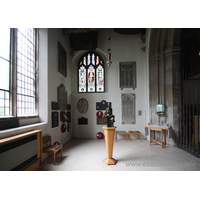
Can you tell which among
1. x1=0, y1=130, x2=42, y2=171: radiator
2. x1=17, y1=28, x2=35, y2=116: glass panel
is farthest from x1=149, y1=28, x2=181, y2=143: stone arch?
x1=17, y1=28, x2=35, y2=116: glass panel

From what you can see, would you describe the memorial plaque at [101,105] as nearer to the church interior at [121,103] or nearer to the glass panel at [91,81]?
the church interior at [121,103]

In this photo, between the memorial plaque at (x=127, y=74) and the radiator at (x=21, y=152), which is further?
the memorial plaque at (x=127, y=74)

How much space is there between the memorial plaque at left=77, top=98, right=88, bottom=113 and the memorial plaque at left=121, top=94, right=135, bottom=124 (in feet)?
6.92

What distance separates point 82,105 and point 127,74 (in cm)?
306

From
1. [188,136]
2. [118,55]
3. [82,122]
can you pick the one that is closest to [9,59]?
[82,122]

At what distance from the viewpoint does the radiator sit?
7.08 feet

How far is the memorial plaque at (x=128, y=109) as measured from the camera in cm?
670

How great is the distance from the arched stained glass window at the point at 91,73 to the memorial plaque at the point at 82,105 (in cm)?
73

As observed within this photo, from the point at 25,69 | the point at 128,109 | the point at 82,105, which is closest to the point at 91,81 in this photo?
the point at 82,105

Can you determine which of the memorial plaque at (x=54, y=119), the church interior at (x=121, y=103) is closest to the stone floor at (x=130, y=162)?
the church interior at (x=121, y=103)

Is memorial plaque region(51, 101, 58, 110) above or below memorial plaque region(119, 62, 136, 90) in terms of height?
below

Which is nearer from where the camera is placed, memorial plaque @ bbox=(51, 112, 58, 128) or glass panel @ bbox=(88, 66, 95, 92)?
memorial plaque @ bbox=(51, 112, 58, 128)

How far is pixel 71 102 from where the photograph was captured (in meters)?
6.99

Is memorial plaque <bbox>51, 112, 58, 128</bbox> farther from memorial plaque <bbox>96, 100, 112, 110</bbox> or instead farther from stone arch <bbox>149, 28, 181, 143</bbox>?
stone arch <bbox>149, 28, 181, 143</bbox>
